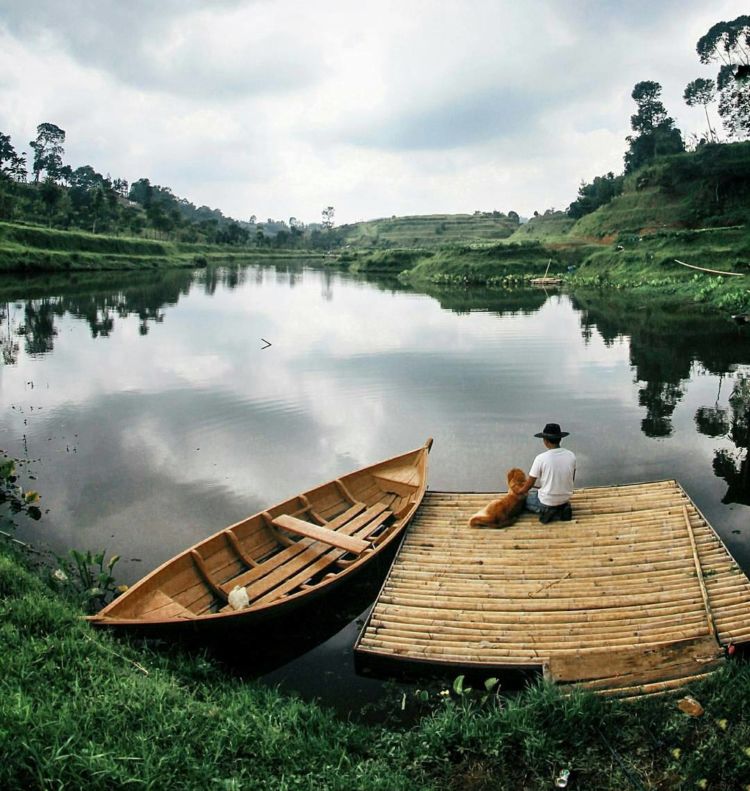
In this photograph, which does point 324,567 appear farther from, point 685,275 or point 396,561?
point 685,275

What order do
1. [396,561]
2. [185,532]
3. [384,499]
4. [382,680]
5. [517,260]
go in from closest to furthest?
[382,680], [396,561], [185,532], [384,499], [517,260]

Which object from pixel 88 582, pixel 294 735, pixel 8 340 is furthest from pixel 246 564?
pixel 8 340

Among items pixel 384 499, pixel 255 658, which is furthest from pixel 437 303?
pixel 255 658

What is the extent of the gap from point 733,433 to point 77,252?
70373 millimetres

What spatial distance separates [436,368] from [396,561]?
15.0 meters

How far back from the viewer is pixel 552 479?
8.97m

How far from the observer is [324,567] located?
852cm

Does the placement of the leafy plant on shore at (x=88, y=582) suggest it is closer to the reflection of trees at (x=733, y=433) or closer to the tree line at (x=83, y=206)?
the reflection of trees at (x=733, y=433)

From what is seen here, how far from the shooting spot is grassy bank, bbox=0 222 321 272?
5847 centimetres

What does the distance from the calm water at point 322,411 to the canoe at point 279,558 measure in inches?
38.0

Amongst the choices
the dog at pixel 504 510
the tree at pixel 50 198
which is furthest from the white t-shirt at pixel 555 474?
the tree at pixel 50 198

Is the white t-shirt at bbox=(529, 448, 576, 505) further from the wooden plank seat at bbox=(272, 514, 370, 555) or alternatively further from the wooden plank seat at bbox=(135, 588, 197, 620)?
the wooden plank seat at bbox=(135, 588, 197, 620)

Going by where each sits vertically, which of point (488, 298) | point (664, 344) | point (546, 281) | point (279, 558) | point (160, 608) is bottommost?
point (279, 558)

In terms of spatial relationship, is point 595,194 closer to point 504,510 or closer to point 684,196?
point 684,196
